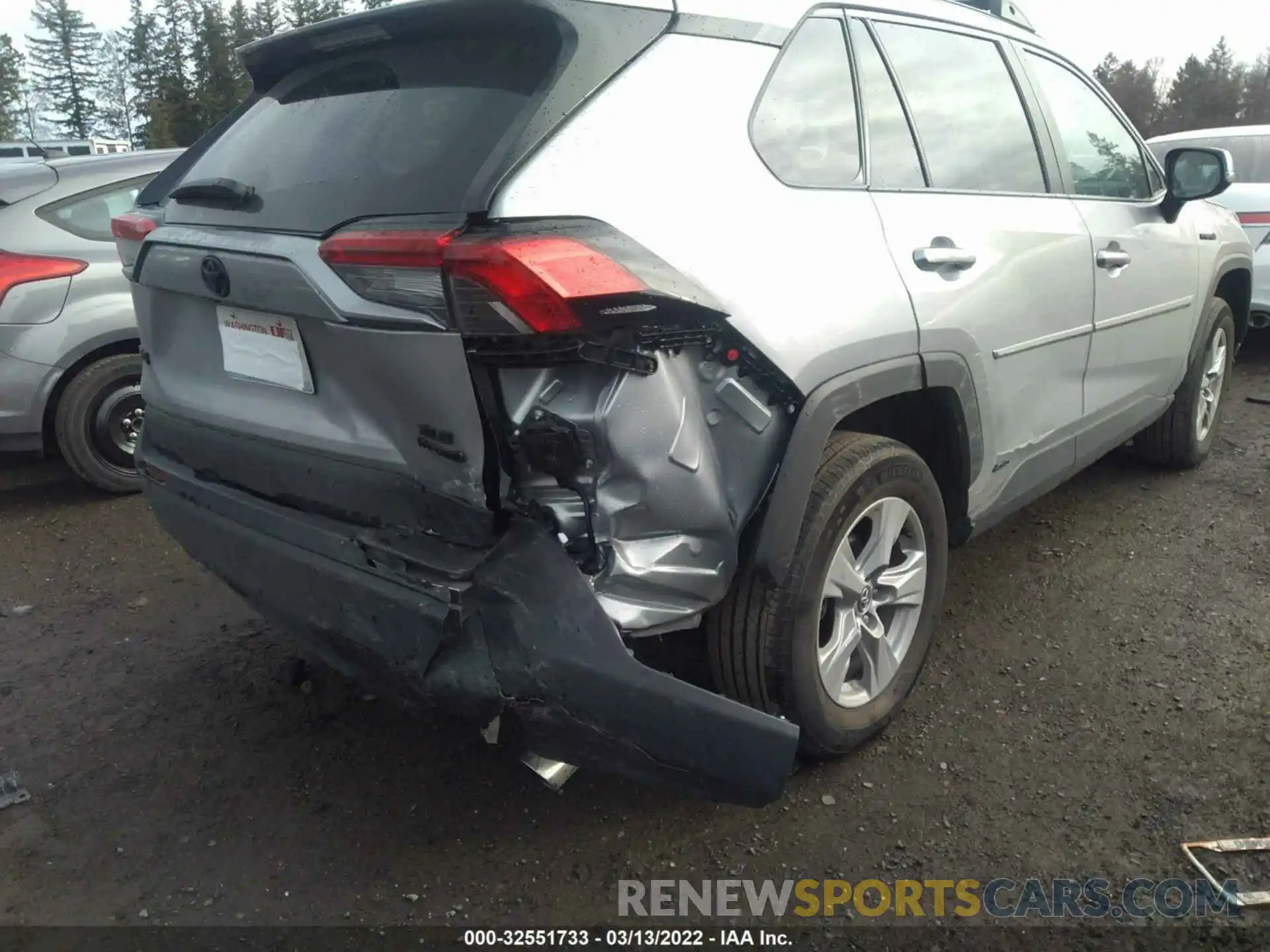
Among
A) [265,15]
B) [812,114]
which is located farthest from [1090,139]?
[265,15]

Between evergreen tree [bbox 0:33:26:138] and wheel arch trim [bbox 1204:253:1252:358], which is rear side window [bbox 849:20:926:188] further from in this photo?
evergreen tree [bbox 0:33:26:138]

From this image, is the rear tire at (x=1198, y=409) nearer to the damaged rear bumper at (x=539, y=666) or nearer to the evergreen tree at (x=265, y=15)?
the damaged rear bumper at (x=539, y=666)

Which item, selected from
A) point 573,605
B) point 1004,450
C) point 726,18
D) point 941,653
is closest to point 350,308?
point 573,605

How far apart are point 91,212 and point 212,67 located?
54000mm

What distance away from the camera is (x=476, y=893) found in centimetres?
225

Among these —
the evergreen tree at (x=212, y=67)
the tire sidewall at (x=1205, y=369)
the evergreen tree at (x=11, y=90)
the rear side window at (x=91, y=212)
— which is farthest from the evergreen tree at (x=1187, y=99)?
the evergreen tree at (x=11, y=90)

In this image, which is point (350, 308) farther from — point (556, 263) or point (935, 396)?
point (935, 396)

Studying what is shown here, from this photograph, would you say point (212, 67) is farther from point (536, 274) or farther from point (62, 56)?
point (536, 274)

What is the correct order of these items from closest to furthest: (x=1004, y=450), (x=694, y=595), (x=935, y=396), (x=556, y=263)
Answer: (x=556, y=263)
(x=694, y=595)
(x=935, y=396)
(x=1004, y=450)

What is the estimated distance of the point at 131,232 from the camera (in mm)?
2666

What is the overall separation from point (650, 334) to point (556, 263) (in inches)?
8.9

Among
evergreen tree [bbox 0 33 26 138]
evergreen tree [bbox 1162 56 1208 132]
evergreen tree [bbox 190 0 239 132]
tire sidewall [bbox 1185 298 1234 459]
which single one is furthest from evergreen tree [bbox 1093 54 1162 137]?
evergreen tree [bbox 0 33 26 138]

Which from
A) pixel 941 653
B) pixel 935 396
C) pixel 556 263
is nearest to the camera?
pixel 556 263

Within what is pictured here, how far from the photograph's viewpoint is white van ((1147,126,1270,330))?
654 cm
